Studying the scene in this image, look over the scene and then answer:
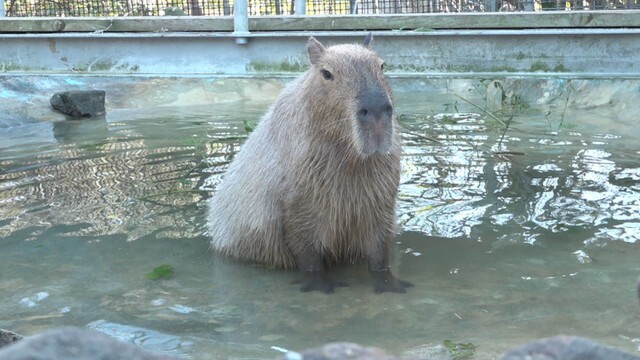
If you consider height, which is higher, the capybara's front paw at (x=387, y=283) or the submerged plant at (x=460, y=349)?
the submerged plant at (x=460, y=349)

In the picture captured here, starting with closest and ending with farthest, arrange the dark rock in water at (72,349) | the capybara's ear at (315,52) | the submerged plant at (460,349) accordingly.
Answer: the dark rock in water at (72,349) < the submerged plant at (460,349) < the capybara's ear at (315,52)

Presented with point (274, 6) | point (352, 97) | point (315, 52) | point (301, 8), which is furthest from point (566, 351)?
point (274, 6)

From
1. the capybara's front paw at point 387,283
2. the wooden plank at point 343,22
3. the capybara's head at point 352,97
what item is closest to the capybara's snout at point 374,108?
the capybara's head at point 352,97

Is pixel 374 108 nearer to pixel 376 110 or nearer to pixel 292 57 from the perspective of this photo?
pixel 376 110

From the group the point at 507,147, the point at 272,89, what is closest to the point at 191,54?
the point at 272,89

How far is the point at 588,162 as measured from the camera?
5.16 metres

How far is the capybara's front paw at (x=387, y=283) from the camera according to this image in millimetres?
3340

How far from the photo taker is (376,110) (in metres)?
3.14

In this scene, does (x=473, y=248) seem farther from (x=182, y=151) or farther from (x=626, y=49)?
(x=626, y=49)

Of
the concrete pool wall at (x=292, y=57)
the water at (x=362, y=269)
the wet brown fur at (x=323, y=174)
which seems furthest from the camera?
the concrete pool wall at (x=292, y=57)

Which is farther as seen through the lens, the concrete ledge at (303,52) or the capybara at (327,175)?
the concrete ledge at (303,52)

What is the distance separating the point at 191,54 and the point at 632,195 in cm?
458

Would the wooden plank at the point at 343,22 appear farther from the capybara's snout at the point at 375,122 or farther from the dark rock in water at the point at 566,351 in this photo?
the dark rock in water at the point at 566,351

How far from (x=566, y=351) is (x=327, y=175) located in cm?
222
